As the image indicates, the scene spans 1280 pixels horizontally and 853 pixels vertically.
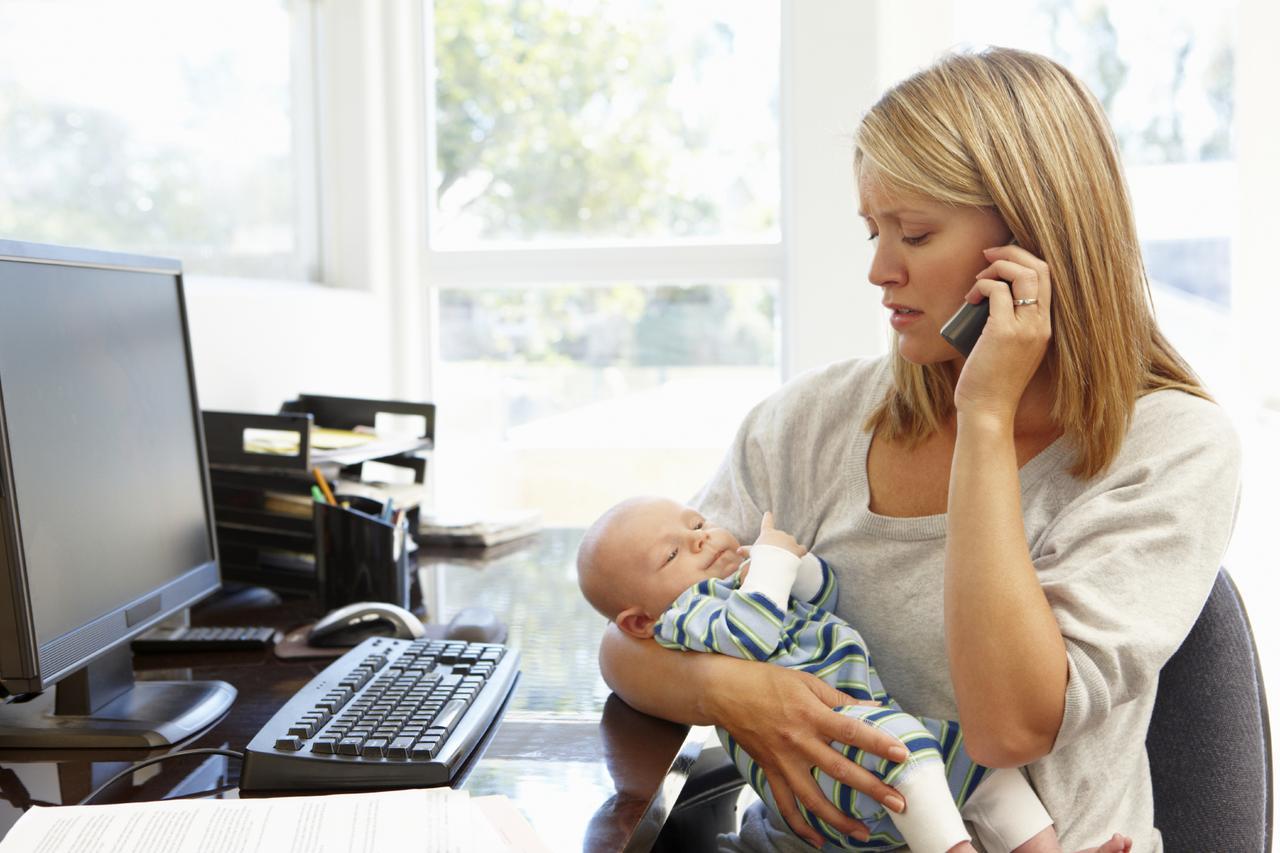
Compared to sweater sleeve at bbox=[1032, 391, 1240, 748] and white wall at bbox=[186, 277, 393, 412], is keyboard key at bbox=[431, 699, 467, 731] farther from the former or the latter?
white wall at bbox=[186, 277, 393, 412]

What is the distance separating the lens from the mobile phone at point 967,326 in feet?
3.89

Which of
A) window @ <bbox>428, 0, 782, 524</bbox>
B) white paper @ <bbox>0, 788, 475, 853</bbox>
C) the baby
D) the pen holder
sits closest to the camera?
white paper @ <bbox>0, 788, 475, 853</bbox>

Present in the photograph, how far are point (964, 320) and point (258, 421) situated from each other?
3.73 ft

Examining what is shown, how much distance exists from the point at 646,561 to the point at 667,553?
0.03m

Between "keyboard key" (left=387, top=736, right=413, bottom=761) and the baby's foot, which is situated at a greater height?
"keyboard key" (left=387, top=736, right=413, bottom=761)

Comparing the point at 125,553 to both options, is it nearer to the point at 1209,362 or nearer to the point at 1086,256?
the point at 1086,256

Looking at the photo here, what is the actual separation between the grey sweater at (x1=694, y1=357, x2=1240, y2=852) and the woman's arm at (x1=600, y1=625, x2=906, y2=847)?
154mm

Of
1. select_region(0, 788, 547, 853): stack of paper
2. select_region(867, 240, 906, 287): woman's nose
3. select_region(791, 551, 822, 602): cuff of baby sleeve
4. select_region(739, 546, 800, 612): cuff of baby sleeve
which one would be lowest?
select_region(0, 788, 547, 853): stack of paper

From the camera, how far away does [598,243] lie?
3.02 m

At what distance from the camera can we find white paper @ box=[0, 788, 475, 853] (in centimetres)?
85

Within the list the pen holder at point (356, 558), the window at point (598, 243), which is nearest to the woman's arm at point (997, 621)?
the pen holder at point (356, 558)

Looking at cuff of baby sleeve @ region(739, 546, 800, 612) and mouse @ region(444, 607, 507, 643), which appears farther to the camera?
mouse @ region(444, 607, 507, 643)

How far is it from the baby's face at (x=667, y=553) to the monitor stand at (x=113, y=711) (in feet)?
1.62

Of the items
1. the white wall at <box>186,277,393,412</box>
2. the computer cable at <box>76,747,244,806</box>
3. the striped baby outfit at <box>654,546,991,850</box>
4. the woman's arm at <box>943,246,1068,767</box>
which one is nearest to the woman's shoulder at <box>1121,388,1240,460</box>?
the woman's arm at <box>943,246,1068,767</box>
